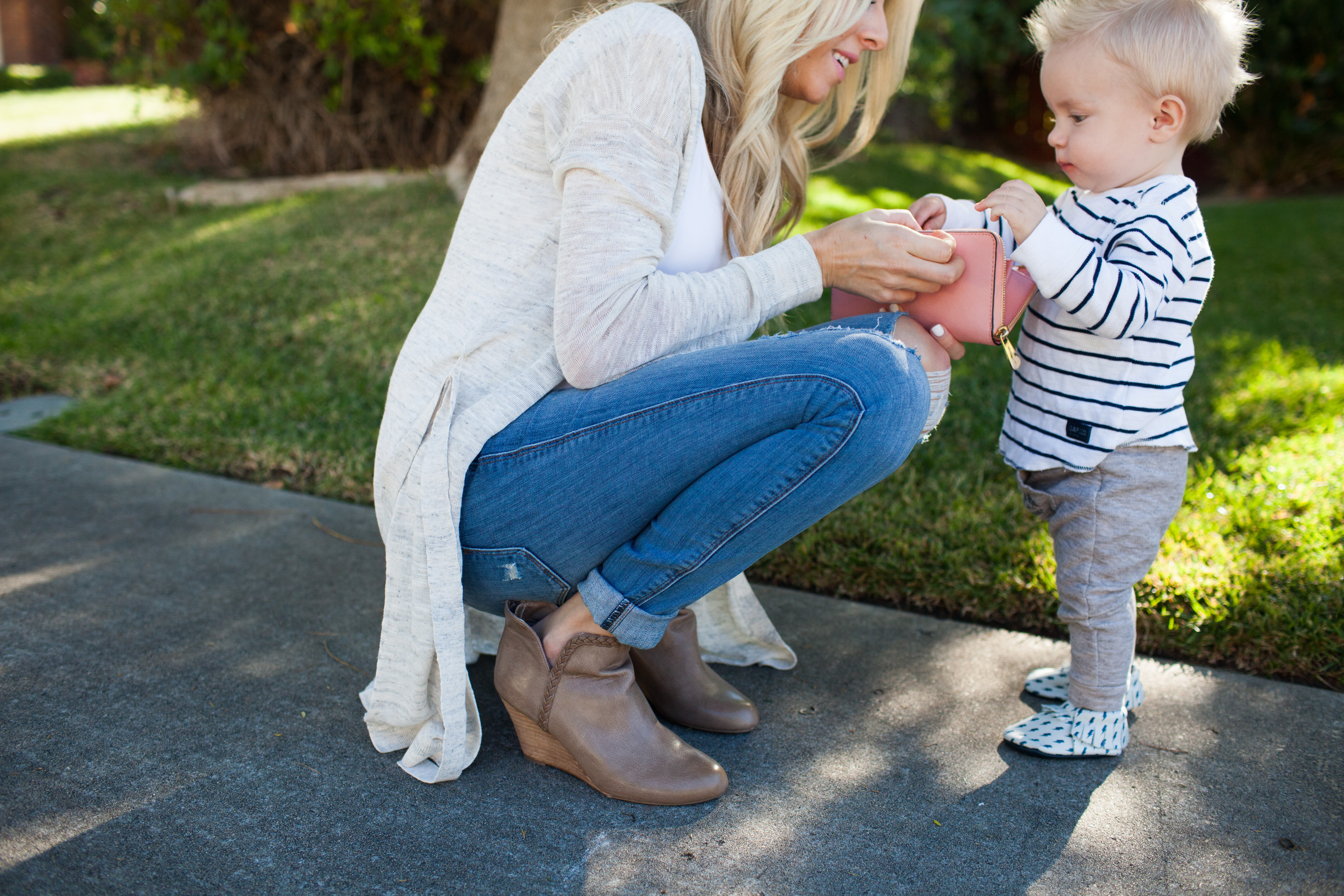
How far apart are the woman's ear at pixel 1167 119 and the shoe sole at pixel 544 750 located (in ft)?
4.58

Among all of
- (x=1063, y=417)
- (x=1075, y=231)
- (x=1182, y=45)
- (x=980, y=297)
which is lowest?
(x=1063, y=417)

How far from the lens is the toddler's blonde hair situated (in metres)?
1.71

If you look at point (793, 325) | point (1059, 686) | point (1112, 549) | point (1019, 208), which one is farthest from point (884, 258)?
point (793, 325)

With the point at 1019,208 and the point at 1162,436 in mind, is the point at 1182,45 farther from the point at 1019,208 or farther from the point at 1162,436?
the point at 1162,436

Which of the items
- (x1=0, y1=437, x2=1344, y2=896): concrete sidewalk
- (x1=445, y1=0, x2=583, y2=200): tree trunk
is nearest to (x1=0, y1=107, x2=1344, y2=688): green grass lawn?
(x1=0, y1=437, x2=1344, y2=896): concrete sidewalk

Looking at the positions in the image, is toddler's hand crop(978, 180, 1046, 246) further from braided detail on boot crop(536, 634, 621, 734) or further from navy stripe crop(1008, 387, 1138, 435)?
braided detail on boot crop(536, 634, 621, 734)

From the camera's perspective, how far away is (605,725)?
1.71 m

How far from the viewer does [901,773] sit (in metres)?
1.78

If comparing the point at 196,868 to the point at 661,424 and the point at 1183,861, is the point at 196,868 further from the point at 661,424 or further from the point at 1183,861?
the point at 1183,861

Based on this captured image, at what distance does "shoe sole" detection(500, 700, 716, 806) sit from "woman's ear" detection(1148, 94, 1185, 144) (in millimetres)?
1396

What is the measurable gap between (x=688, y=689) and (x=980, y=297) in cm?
90

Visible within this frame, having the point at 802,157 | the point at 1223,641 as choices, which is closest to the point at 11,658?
the point at 802,157

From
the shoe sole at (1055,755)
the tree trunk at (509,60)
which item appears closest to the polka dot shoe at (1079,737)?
the shoe sole at (1055,755)

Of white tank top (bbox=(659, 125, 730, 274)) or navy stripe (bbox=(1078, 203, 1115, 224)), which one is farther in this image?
navy stripe (bbox=(1078, 203, 1115, 224))
